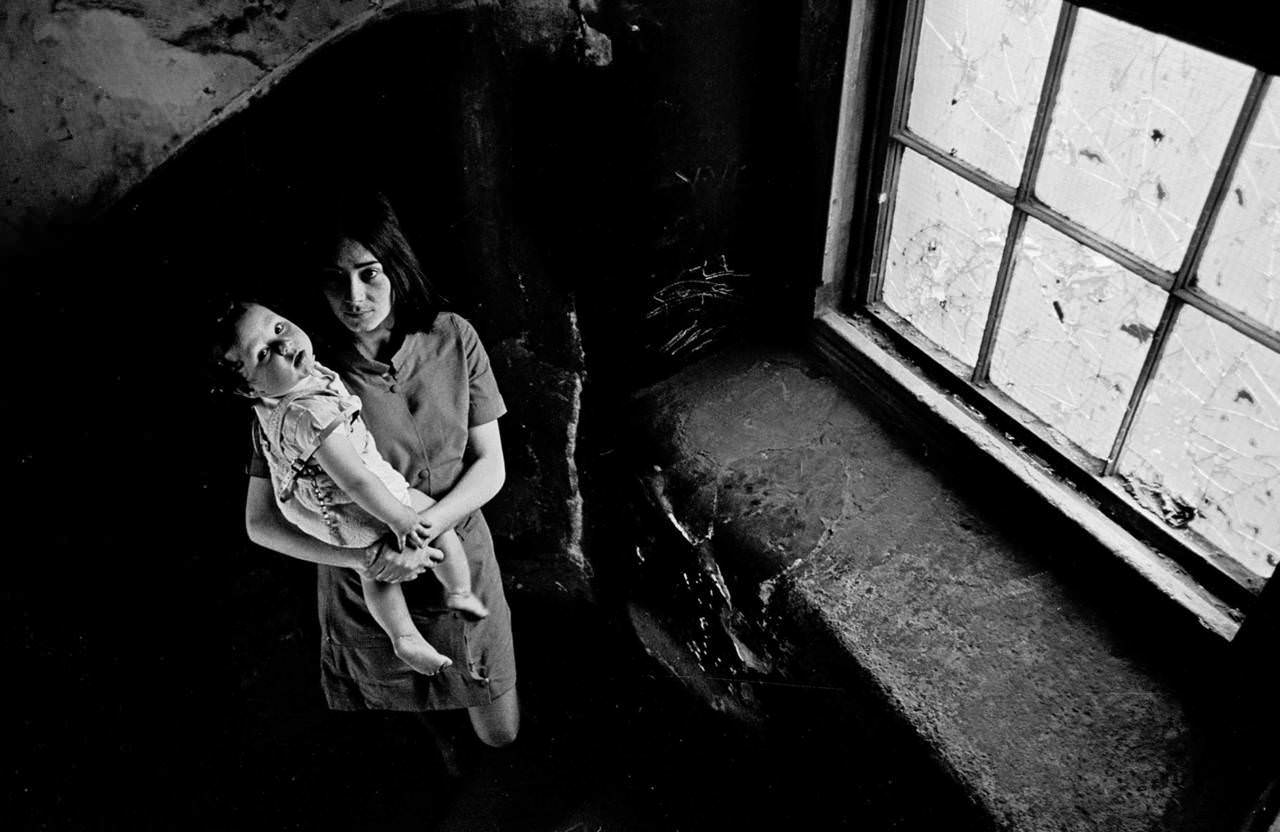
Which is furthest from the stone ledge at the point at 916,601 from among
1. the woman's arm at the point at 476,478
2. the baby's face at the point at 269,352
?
the baby's face at the point at 269,352

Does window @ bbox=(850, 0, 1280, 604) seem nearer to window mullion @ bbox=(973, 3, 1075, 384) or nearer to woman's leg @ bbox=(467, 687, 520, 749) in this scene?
window mullion @ bbox=(973, 3, 1075, 384)

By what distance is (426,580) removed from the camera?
151 cm

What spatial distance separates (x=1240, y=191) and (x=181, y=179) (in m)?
1.30

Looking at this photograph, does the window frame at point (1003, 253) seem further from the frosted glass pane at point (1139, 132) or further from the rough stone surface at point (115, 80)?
the rough stone surface at point (115, 80)

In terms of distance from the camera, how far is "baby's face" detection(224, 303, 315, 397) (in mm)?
1163

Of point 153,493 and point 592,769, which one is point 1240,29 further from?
point 592,769

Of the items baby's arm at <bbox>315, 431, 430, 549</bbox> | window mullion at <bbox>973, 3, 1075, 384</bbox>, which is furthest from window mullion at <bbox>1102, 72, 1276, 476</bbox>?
baby's arm at <bbox>315, 431, 430, 549</bbox>

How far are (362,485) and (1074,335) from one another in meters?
1.07

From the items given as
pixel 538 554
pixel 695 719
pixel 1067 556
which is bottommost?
pixel 695 719

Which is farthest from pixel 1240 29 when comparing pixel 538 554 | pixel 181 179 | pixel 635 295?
pixel 538 554

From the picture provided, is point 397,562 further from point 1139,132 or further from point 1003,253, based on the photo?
point 1139,132

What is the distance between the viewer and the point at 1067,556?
143 cm

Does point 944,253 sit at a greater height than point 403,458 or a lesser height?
greater

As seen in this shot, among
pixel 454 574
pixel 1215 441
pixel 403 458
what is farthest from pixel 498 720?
pixel 1215 441
